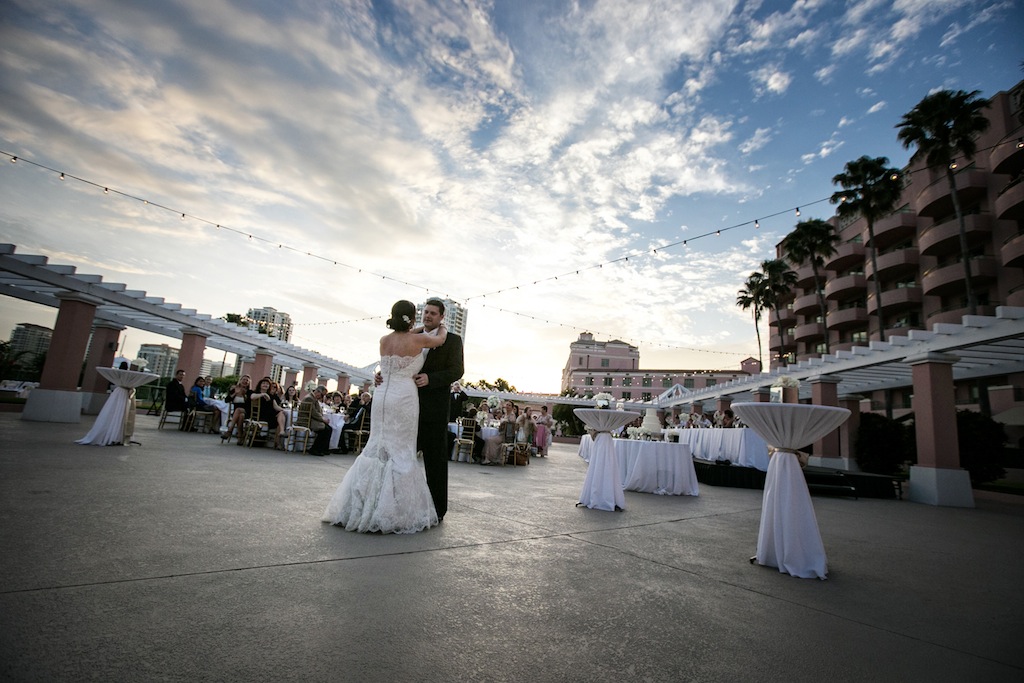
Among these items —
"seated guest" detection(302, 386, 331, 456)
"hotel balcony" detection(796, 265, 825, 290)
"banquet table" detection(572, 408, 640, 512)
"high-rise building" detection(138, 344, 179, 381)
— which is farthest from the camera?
"high-rise building" detection(138, 344, 179, 381)

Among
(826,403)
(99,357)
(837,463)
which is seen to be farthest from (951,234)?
(99,357)

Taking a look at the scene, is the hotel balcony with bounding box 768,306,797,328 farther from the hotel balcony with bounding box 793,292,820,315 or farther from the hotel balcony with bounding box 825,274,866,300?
the hotel balcony with bounding box 825,274,866,300

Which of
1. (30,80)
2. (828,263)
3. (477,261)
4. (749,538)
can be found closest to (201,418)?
(30,80)

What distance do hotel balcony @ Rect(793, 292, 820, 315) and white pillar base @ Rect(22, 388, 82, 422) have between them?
1776 inches

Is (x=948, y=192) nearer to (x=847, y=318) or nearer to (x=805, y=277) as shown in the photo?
(x=847, y=318)

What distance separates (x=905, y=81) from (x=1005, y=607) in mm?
11580

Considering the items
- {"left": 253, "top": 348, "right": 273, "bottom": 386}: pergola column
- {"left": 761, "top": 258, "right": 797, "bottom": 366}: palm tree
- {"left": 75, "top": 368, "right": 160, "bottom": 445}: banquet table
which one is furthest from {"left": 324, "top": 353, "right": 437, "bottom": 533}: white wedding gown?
{"left": 761, "top": 258, "right": 797, "bottom": 366}: palm tree

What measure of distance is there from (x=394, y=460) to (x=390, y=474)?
0.13 m

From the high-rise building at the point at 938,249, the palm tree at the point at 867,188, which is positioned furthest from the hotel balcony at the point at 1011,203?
the palm tree at the point at 867,188

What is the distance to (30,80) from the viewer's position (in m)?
8.42

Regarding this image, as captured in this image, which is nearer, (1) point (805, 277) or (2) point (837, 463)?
(2) point (837, 463)

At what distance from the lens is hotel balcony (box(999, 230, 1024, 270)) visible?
64.8 feet

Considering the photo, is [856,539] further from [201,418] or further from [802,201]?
[201,418]

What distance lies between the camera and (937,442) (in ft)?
31.5
